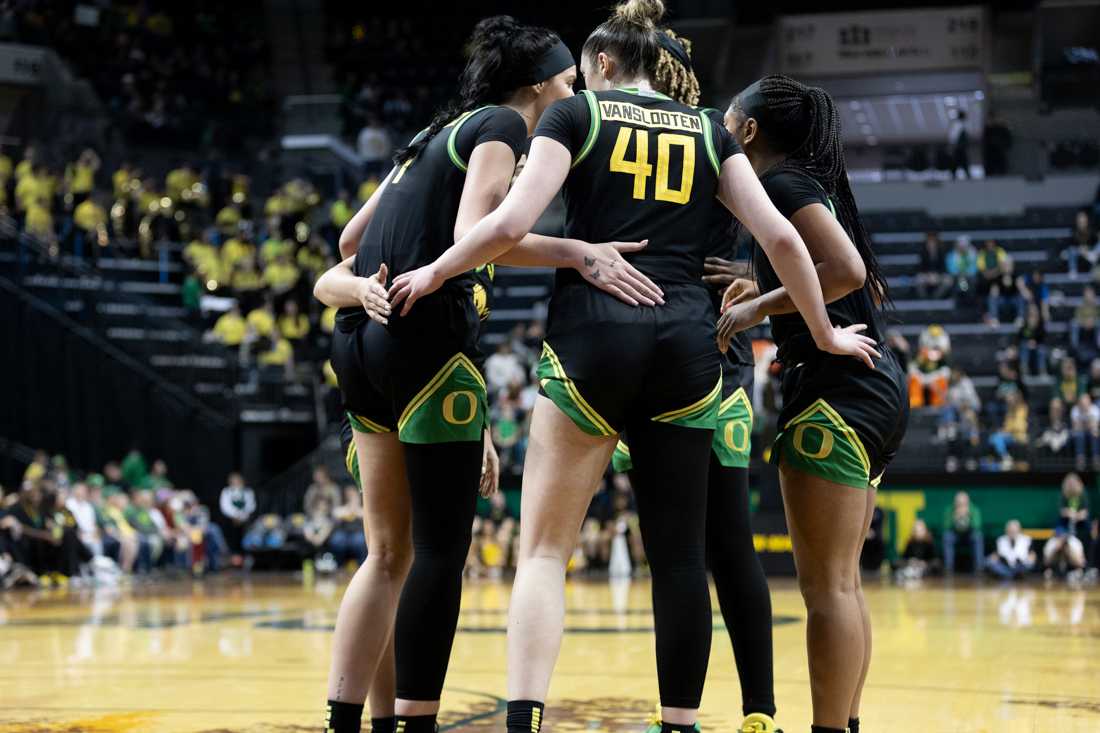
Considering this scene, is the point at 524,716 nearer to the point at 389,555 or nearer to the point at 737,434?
the point at 389,555

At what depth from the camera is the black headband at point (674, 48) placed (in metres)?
3.82

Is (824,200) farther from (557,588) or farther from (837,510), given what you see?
(557,588)

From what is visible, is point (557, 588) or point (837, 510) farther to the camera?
point (837, 510)

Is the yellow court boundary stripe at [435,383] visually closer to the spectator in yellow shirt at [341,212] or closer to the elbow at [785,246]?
the elbow at [785,246]

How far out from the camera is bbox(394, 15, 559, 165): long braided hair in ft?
12.5

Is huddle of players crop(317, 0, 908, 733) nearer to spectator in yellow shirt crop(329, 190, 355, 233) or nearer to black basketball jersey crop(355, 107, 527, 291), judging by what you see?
black basketball jersey crop(355, 107, 527, 291)

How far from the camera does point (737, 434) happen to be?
4.27 meters

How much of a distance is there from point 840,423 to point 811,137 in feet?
2.80

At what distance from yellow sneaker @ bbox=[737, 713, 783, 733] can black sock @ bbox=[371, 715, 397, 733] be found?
3.31 feet

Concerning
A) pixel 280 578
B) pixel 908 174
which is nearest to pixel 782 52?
pixel 908 174

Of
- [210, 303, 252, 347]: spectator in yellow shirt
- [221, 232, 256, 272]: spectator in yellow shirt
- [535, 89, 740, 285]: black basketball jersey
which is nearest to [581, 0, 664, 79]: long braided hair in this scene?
[535, 89, 740, 285]: black basketball jersey

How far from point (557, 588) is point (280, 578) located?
46.8 feet

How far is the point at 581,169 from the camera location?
3586 millimetres

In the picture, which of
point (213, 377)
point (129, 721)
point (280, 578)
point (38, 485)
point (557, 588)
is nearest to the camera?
point (557, 588)
